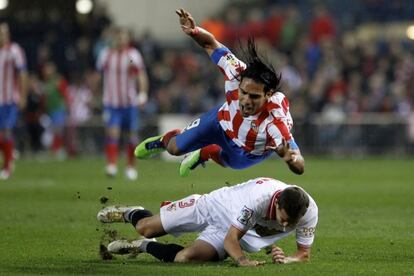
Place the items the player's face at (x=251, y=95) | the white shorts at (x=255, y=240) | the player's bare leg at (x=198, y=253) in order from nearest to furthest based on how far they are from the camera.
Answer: the white shorts at (x=255, y=240)
the player's bare leg at (x=198, y=253)
the player's face at (x=251, y=95)

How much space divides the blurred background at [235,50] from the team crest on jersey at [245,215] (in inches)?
687

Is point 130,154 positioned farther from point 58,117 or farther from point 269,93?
point 269,93

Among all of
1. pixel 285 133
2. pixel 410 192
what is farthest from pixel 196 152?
pixel 410 192

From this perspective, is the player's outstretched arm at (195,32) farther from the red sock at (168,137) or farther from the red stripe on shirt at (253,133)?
the red sock at (168,137)

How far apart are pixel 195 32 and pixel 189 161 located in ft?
6.20

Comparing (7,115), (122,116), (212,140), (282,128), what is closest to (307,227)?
(282,128)

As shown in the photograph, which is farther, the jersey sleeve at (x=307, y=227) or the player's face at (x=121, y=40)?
the player's face at (x=121, y=40)

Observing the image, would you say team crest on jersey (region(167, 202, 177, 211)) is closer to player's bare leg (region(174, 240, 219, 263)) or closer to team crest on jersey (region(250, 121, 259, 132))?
player's bare leg (region(174, 240, 219, 263))

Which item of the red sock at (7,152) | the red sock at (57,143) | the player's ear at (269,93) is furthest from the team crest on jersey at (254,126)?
the red sock at (57,143)

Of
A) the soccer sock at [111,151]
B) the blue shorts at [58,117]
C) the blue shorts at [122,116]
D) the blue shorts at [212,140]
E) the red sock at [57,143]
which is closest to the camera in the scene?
the blue shorts at [212,140]

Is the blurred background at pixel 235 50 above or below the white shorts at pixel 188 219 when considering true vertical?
above

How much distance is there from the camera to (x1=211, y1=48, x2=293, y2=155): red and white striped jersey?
10.9 metres

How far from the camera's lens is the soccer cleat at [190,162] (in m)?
13.1

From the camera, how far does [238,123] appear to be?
38.1ft
